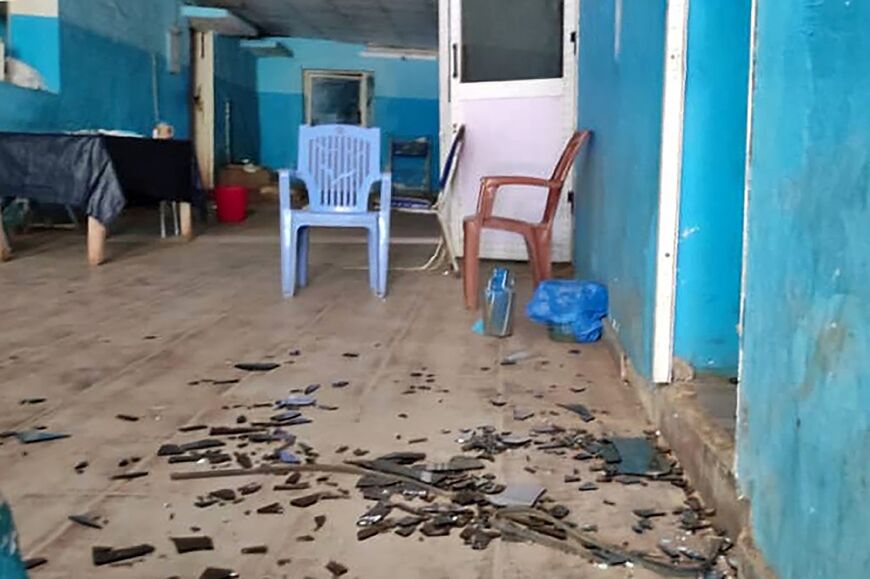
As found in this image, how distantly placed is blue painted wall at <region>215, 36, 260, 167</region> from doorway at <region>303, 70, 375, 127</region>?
2.86 feet

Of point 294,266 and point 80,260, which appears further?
point 80,260

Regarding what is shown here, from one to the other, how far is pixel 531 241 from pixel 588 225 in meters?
0.35

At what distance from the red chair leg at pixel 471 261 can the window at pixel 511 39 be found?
167cm

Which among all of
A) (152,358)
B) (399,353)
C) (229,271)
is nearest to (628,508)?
(399,353)

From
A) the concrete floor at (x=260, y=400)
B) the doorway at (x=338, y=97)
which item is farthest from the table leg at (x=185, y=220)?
the doorway at (x=338, y=97)

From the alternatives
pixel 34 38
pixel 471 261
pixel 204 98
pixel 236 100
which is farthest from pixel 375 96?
pixel 471 261

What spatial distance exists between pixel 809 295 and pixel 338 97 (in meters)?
14.0

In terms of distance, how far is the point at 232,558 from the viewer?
1659 millimetres

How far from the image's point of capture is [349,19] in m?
12.2

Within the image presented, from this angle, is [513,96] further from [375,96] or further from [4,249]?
[375,96]

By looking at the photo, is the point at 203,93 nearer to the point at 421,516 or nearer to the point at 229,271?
the point at 229,271

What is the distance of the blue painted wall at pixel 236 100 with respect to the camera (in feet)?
40.3

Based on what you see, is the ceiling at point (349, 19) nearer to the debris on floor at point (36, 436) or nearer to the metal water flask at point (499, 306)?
the metal water flask at point (499, 306)

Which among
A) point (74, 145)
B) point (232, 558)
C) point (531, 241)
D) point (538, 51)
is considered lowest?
point (232, 558)
